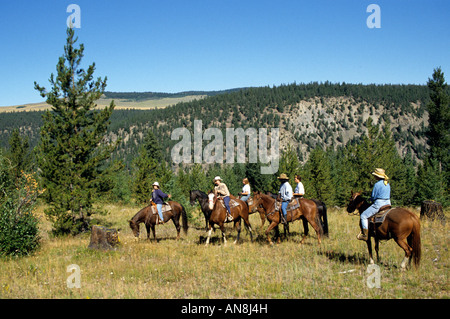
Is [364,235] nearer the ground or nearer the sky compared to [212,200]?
nearer the ground

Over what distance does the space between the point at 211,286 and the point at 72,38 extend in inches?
647

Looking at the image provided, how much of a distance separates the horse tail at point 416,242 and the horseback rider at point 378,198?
96cm

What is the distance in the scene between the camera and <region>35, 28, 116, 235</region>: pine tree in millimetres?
16031

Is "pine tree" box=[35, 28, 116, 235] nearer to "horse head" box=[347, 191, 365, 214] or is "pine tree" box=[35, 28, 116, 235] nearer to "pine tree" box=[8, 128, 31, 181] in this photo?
"horse head" box=[347, 191, 365, 214]

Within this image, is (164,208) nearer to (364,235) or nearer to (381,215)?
(364,235)

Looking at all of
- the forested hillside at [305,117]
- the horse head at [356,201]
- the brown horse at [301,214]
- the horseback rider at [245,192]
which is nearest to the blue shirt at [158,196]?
the horseback rider at [245,192]

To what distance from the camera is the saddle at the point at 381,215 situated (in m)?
9.29

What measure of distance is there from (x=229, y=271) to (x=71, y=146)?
11865 mm

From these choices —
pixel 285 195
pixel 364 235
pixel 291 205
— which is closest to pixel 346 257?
pixel 364 235

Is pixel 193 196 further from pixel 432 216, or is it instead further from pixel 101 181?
pixel 432 216

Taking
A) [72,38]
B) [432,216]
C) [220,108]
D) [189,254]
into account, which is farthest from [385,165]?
[220,108]

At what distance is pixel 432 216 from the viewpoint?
15.8m

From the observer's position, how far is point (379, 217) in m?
9.39

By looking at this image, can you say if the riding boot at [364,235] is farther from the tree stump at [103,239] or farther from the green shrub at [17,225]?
the green shrub at [17,225]
